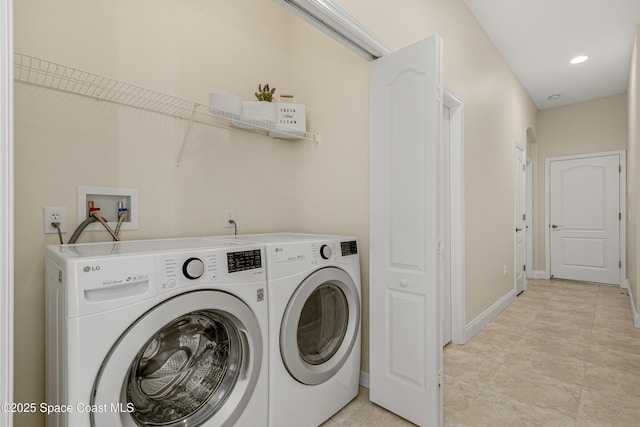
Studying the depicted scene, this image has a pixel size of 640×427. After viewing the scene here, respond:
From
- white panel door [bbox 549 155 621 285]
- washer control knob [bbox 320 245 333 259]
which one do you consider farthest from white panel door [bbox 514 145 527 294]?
washer control knob [bbox 320 245 333 259]

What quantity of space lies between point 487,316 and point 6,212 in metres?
3.53

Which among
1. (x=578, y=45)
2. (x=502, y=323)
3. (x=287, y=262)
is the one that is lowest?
(x=502, y=323)

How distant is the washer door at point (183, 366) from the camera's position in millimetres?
917

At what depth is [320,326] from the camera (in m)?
1.72

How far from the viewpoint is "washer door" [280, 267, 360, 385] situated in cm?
144

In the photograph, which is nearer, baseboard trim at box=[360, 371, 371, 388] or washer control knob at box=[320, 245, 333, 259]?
washer control knob at box=[320, 245, 333, 259]

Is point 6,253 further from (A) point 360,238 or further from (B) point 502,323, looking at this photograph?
(B) point 502,323

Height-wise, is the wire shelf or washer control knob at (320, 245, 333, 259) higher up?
the wire shelf

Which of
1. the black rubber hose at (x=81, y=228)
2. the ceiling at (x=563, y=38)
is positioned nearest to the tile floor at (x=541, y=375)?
the black rubber hose at (x=81, y=228)

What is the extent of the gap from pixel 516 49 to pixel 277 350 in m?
4.05

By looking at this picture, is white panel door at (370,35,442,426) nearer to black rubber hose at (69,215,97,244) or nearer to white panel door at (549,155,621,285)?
black rubber hose at (69,215,97,244)

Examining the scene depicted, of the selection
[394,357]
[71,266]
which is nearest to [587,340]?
[394,357]

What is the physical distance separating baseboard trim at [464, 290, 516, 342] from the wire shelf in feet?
7.44

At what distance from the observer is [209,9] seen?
6.12 ft
